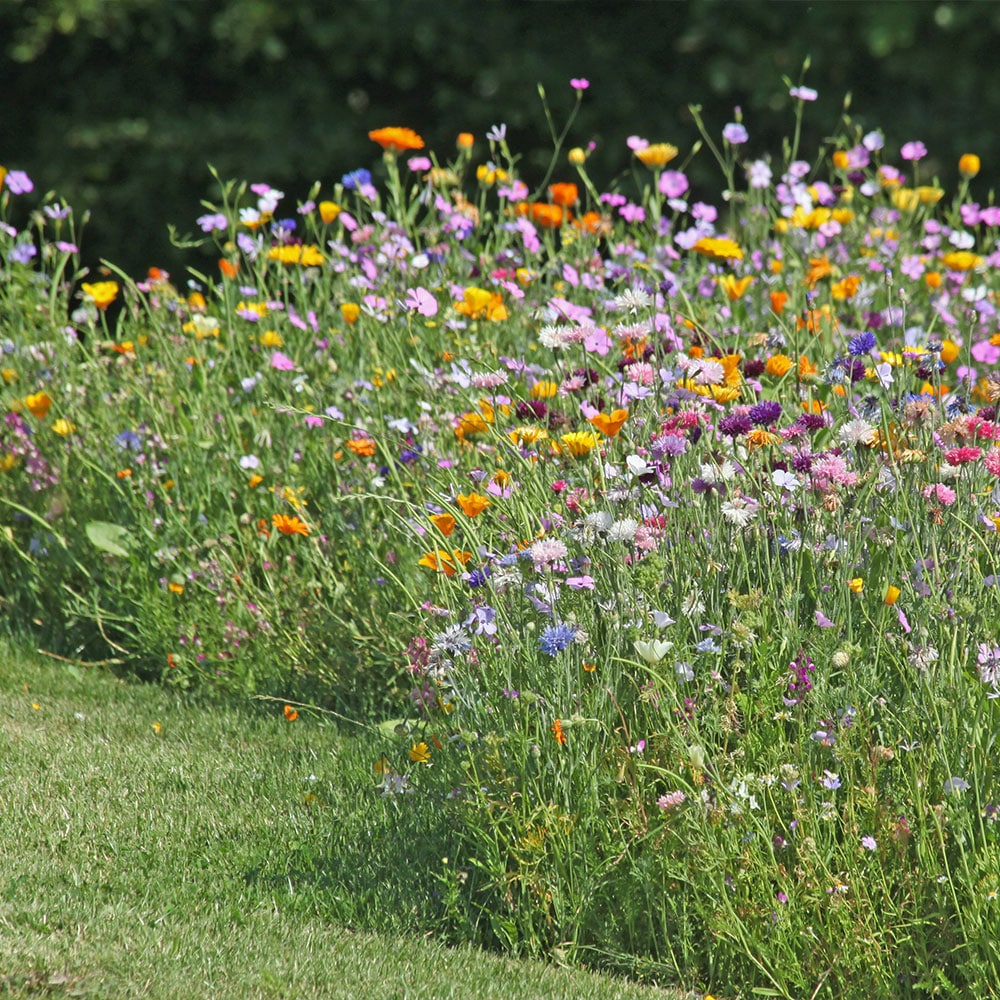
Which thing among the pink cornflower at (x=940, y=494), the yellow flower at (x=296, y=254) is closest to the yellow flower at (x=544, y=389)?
the pink cornflower at (x=940, y=494)

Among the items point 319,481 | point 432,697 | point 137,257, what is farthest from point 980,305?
point 137,257

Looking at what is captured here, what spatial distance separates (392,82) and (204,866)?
22.7 feet

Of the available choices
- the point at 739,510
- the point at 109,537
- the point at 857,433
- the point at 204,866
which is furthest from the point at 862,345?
the point at 109,537

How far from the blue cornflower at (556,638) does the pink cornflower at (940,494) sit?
2.47ft

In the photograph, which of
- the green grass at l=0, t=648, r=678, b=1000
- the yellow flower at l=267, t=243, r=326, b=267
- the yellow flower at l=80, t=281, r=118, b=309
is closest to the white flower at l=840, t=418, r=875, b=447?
the green grass at l=0, t=648, r=678, b=1000

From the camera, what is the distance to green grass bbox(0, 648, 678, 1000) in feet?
8.68

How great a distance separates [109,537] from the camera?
168 inches

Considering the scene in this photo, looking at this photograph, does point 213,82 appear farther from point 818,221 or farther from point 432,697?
point 432,697

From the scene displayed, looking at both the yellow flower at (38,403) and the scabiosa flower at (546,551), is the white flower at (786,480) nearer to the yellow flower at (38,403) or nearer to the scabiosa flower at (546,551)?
the scabiosa flower at (546,551)

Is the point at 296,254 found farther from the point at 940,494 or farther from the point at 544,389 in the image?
the point at 940,494

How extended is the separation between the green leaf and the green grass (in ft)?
1.48

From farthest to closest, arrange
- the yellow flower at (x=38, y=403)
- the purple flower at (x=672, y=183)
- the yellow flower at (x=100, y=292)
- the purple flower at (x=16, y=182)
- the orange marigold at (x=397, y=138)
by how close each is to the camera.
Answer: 1. the purple flower at (x=672, y=183)
2. the purple flower at (x=16, y=182)
3. the yellow flower at (x=100, y=292)
4. the orange marigold at (x=397, y=138)
5. the yellow flower at (x=38, y=403)

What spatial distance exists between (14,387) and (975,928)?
3597mm

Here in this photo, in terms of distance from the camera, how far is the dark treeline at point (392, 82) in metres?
8.31
